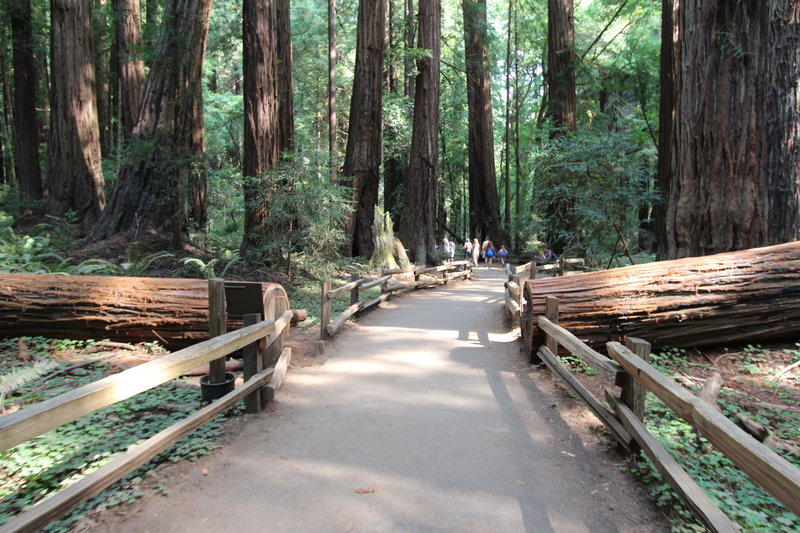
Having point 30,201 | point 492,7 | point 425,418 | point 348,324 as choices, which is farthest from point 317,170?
point 492,7

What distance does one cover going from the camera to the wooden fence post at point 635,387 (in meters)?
3.91

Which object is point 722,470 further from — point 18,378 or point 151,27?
point 151,27

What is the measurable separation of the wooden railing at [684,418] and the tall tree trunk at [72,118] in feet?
51.4

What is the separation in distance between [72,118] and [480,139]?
63.7ft

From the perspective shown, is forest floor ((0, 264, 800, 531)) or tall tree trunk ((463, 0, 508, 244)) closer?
forest floor ((0, 264, 800, 531))

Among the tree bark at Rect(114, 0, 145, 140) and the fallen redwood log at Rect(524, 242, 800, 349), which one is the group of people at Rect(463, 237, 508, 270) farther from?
the fallen redwood log at Rect(524, 242, 800, 349)

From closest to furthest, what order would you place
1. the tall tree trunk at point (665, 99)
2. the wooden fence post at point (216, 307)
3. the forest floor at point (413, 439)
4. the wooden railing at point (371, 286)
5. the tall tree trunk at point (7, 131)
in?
the forest floor at point (413, 439) < the wooden fence post at point (216, 307) < the wooden railing at point (371, 286) < the tall tree trunk at point (665, 99) < the tall tree trunk at point (7, 131)

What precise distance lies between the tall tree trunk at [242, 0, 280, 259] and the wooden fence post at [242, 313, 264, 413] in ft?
23.3

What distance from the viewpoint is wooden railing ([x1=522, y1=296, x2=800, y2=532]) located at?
7.37 feet

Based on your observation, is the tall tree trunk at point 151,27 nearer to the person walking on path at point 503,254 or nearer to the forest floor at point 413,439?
the forest floor at point 413,439

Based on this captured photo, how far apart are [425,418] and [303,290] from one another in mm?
7700

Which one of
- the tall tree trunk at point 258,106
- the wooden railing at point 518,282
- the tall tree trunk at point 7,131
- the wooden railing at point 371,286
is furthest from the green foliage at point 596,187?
the tall tree trunk at point 7,131

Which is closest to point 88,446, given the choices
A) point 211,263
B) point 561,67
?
point 211,263

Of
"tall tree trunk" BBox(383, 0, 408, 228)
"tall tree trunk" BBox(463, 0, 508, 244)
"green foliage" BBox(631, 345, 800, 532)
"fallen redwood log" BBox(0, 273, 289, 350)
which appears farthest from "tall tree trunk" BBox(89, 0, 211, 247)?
"tall tree trunk" BBox(463, 0, 508, 244)
